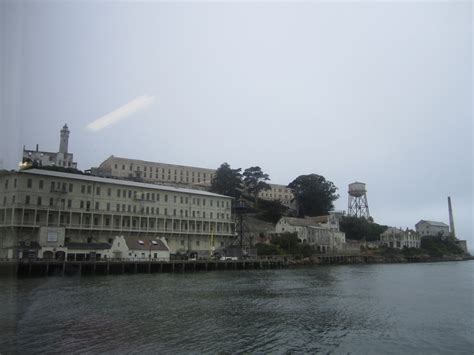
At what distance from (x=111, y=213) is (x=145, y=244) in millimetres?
8459

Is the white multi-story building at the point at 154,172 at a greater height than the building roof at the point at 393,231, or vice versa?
the white multi-story building at the point at 154,172

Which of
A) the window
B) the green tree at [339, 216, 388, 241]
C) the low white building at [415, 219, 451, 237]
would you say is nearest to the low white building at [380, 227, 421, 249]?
the green tree at [339, 216, 388, 241]

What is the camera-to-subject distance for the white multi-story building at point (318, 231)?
88.6 metres

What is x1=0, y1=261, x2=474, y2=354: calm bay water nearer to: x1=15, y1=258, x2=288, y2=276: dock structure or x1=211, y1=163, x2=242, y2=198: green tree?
x1=15, y1=258, x2=288, y2=276: dock structure

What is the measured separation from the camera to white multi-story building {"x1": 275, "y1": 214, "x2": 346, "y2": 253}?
88.6 m

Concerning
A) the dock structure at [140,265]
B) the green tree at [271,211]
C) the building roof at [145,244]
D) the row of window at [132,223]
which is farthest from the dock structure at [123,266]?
the green tree at [271,211]

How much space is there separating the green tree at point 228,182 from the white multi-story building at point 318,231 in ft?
46.8

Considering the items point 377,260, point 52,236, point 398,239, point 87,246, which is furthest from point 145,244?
point 398,239

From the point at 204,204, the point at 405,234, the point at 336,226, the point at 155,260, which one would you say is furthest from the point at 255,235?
the point at 405,234

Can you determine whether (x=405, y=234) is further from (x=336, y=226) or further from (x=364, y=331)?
(x=364, y=331)

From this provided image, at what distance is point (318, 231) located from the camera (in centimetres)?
9331

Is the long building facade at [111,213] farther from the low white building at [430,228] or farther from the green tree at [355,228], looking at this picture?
the low white building at [430,228]

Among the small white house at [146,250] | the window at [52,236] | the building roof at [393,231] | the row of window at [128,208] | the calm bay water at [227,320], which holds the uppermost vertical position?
the row of window at [128,208]

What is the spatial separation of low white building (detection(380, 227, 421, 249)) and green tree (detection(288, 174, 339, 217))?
17.3m
